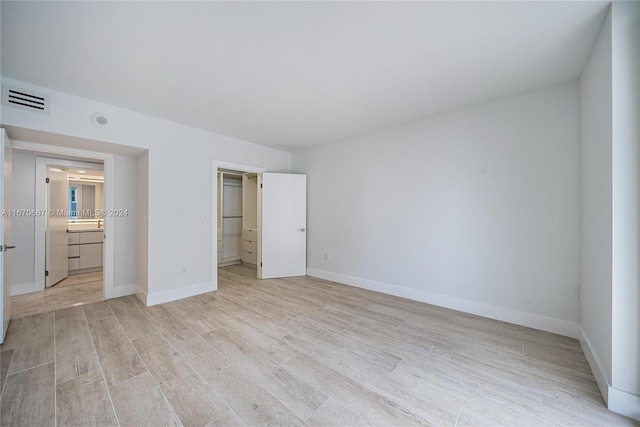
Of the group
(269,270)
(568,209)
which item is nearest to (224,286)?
(269,270)

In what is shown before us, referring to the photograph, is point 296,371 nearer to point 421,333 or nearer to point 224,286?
point 421,333

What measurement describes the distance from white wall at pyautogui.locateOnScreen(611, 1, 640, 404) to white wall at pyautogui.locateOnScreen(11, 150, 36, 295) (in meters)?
6.68

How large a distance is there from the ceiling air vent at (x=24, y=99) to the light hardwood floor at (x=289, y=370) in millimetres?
2316

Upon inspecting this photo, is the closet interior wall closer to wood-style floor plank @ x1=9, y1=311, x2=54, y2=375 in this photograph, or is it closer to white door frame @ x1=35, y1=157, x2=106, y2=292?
white door frame @ x1=35, y1=157, x2=106, y2=292

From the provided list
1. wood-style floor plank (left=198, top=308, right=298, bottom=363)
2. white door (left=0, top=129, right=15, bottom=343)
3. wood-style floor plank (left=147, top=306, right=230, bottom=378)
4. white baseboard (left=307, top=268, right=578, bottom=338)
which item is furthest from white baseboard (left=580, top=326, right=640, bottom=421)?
white door (left=0, top=129, right=15, bottom=343)

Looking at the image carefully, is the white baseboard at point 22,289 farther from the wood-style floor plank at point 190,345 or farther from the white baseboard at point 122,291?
the wood-style floor plank at point 190,345

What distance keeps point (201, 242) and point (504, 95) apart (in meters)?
4.50

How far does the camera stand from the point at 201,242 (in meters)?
3.78

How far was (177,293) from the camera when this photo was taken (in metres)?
3.46

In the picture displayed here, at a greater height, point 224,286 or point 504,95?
point 504,95

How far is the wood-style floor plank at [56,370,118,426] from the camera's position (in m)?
1.43

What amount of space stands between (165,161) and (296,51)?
2567 mm

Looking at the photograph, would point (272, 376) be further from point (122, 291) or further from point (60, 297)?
point (60, 297)

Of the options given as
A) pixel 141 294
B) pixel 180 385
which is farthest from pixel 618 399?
pixel 141 294
